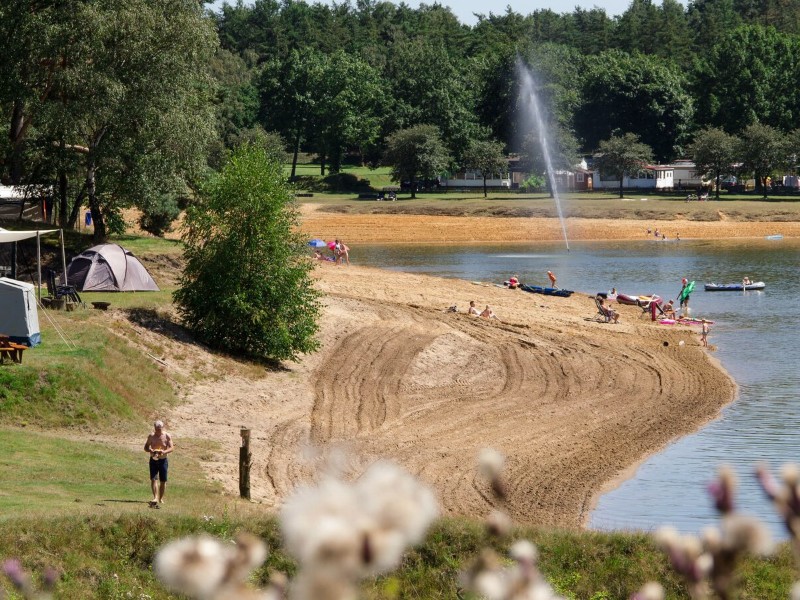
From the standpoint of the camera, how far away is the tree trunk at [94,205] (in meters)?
42.5

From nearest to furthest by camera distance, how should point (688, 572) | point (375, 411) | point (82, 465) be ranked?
1. point (688, 572)
2. point (82, 465)
3. point (375, 411)

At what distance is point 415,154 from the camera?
11556cm

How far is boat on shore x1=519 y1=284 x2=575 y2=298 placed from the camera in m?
54.8

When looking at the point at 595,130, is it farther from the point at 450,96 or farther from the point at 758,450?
the point at 758,450

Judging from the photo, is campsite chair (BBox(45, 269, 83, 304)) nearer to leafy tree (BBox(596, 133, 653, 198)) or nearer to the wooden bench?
the wooden bench

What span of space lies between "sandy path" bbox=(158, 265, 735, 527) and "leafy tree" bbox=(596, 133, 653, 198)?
72.1m

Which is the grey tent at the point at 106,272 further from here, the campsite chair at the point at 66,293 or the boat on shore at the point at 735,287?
the boat on shore at the point at 735,287

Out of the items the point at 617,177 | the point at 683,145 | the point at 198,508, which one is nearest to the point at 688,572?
the point at 198,508

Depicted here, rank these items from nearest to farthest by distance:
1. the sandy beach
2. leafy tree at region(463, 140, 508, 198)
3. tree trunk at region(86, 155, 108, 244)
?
1. the sandy beach
2. tree trunk at region(86, 155, 108, 244)
3. leafy tree at region(463, 140, 508, 198)

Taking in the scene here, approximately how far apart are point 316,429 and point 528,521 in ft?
24.0

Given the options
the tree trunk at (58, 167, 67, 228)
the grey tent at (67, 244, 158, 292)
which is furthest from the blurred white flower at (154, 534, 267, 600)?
the tree trunk at (58, 167, 67, 228)

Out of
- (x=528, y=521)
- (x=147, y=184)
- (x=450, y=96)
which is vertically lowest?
(x=528, y=521)

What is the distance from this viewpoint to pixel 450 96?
126m

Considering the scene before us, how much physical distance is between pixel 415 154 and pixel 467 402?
281 ft
